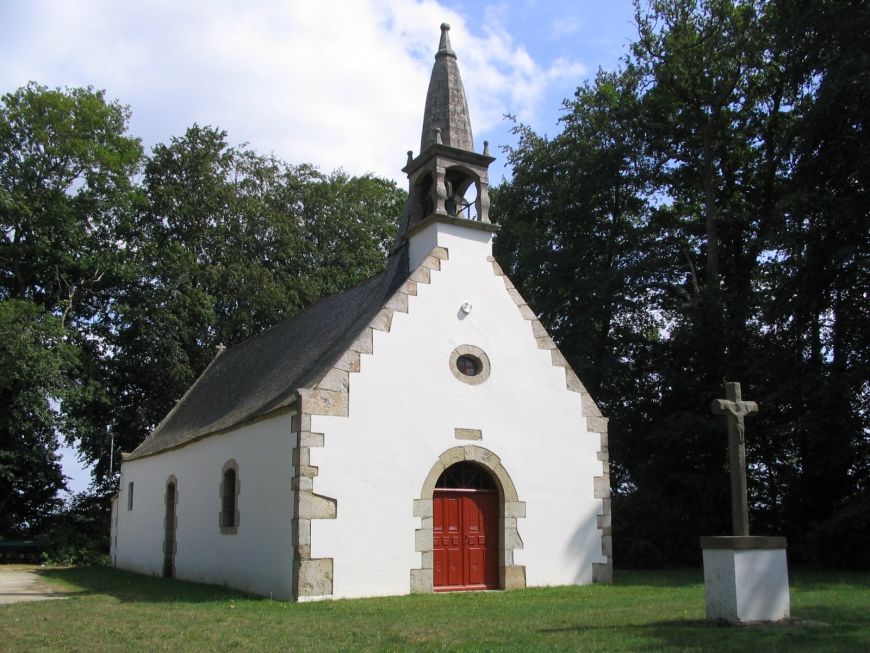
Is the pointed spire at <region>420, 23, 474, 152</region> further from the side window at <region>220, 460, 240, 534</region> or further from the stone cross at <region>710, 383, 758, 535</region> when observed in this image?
the stone cross at <region>710, 383, 758, 535</region>

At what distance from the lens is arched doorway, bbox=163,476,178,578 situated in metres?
20.4

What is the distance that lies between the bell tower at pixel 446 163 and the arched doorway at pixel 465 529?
4.62 m

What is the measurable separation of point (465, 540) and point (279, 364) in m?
6.39

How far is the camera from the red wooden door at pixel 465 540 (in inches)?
594

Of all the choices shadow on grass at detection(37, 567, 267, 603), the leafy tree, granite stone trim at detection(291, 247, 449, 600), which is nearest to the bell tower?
granite stone trim at detection(291, 247, 449, 600)

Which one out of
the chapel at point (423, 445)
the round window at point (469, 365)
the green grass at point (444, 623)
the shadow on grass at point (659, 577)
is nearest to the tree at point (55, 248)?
the chapel at point (423, 445)

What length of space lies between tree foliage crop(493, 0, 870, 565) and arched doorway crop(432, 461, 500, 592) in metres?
7.30

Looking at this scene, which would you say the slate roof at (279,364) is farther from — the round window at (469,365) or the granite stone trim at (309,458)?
the round window at (469,365)

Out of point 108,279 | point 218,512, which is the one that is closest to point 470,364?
point 218,512

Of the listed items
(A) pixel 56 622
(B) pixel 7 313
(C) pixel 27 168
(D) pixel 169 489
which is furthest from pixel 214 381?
(A) pixel 56 622

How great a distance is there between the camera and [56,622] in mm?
10828

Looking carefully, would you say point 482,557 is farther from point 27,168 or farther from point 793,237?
→ point 27,168

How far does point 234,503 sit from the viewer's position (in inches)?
667

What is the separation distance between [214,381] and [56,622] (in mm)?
14154
